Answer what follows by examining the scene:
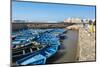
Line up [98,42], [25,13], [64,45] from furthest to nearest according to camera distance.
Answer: [98,42] → [64,45] → [25,13]

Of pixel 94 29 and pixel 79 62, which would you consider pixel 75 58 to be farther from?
pixel 94 29

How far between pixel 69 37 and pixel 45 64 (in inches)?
18.7

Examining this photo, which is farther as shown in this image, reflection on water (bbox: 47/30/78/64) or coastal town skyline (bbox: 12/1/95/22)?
reflection on water (bbox: 47/30/78/64)

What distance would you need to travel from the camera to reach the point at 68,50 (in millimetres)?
2719

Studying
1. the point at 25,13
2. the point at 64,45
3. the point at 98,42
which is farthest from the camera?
the point at 98,42

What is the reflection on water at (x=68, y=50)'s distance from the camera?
2.67m

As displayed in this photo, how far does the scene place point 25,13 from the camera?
254 centimetres

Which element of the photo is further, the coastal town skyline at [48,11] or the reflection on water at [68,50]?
the reflection on water at [68,50]

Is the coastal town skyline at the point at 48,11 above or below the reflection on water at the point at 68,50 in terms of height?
above

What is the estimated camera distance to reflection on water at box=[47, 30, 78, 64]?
2.67 m

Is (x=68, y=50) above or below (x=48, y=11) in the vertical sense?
below

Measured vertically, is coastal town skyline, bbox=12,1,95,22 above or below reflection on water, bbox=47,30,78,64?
above

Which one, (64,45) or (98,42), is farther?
(98,42)

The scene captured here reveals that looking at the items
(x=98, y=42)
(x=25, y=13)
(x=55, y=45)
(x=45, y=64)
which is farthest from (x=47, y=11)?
(x=98, y=42)
